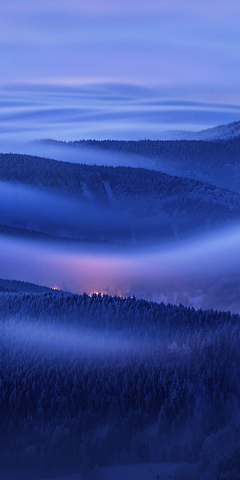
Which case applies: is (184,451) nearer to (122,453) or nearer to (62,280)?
(122,453)

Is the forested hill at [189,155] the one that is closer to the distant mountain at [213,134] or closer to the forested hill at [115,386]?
the distant mountain at [213,134]

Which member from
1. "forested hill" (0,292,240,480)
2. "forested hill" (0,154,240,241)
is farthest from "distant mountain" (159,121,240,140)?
"forested hill" (0,292,240,480)

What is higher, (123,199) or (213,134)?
(213,134)

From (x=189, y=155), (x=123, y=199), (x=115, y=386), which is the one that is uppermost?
(x=189, y=155)

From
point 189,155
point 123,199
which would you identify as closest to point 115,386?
point 123,199

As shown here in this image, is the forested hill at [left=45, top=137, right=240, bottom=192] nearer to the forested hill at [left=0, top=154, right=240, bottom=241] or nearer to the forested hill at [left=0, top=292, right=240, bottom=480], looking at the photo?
the forested hill at [left=0, top=154, right=240, bottom=241]

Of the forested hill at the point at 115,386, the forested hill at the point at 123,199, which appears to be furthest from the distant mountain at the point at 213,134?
the forested hill at the point at 115,386

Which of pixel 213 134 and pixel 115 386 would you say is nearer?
pixel 115 386

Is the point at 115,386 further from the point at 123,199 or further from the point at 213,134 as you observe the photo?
the point at 213,134
